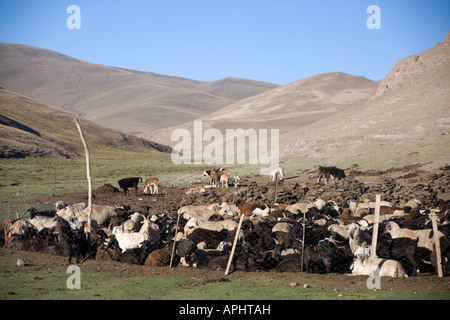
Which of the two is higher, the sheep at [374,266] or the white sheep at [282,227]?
the white sheep at [282,227]

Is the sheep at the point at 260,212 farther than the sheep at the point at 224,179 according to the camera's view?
No

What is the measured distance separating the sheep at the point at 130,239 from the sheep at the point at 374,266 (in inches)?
203

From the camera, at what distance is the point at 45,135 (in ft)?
228

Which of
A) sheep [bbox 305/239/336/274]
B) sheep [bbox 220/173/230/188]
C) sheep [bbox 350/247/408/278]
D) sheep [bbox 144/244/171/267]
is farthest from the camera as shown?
sheep [bbox 220/173/230/188]

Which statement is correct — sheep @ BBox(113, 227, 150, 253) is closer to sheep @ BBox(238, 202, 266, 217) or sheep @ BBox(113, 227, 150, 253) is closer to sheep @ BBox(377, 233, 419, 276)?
sheep @ BBox(377, 233, 419, 276)

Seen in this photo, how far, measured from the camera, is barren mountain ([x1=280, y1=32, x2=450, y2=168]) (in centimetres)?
3081

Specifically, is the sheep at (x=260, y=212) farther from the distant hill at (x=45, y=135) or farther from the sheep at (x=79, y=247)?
the distant hill at (x=45, y=135)

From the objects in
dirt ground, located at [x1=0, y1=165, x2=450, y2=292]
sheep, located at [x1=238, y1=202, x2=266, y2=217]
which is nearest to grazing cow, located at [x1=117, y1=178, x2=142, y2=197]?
dirt ground, located at [x1=0, y1=165, x2=450, y2=292]

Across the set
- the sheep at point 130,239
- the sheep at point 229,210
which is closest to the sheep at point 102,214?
the sheep at point 229,210

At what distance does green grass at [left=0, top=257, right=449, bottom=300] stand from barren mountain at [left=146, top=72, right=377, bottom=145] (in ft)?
274

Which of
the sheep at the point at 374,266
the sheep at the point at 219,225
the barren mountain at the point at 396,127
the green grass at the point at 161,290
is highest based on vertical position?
the barren mountain at the point at 396,127

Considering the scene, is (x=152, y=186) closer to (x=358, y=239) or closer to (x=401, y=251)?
(x=358, y=239)

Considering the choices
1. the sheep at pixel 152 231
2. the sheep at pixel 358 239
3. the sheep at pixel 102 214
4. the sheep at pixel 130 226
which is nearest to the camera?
the sheep at pixel 358 239

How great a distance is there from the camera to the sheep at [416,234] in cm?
1048
